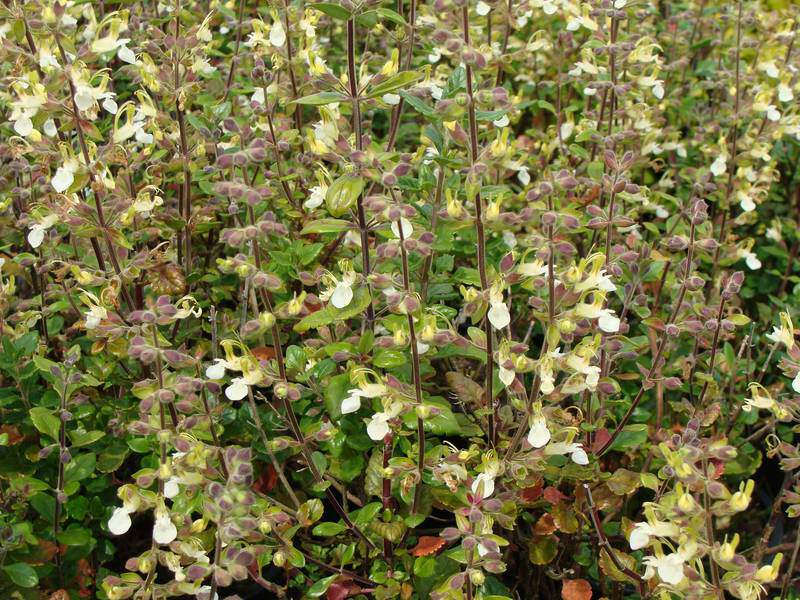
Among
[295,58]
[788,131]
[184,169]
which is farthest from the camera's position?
[788,131]

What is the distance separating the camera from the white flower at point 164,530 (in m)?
1.82

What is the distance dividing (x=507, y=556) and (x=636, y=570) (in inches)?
15.8

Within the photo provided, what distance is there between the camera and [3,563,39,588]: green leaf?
221 cm

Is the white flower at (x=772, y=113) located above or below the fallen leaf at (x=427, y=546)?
above

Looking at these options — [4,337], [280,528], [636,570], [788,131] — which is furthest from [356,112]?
[788,131]

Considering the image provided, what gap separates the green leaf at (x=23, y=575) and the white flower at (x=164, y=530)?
609 mm

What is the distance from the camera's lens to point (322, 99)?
76.2 inches

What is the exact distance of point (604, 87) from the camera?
113 inches

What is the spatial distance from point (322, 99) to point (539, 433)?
916 mm

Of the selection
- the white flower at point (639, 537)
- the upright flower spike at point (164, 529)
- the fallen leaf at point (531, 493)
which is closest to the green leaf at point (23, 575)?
the upright flower spike at point (164, 529)

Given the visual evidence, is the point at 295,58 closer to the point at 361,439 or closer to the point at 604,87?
the point at 604,87

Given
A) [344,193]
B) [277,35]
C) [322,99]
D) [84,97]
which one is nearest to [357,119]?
[322,99]

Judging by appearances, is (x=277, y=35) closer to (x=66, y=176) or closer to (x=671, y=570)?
(x=66, y=176)

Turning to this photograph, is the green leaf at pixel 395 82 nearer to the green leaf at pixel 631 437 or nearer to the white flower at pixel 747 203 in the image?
the green leaf at pixel 631 437
